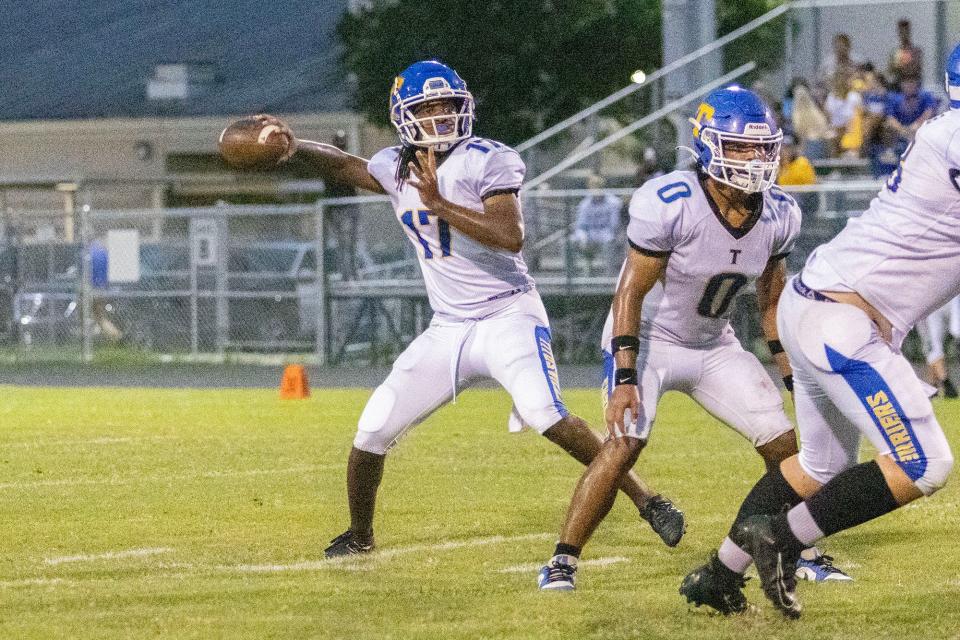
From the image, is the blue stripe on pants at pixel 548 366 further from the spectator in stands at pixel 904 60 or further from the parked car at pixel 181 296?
the parked car at pixel 181 296

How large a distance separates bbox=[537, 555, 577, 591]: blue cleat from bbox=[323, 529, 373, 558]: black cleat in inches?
39.3

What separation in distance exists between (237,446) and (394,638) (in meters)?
5.48

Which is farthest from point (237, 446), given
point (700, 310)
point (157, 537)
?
point (700, 310)

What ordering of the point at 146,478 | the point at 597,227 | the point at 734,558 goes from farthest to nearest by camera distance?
1. the point at 597,227
2. the point at 146,478
3. the point at 734,558

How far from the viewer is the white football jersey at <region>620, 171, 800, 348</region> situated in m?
5.77

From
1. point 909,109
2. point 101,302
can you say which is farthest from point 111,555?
point 101,302

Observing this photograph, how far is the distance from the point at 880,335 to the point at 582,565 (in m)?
1.69

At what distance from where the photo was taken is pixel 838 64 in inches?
720

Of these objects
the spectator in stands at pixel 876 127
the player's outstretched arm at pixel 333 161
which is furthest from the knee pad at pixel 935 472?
the spectator in stands at pixel 876 127

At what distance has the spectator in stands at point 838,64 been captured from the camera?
18234 mm

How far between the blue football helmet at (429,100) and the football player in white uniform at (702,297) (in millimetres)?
912

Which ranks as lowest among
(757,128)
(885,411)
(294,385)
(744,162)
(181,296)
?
(294,385)

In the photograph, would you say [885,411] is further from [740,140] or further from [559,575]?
[559,575]

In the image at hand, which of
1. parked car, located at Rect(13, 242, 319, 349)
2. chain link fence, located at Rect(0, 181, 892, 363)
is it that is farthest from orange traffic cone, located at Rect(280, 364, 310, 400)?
parked car, located at Rect(13, 242, 319, 349)
